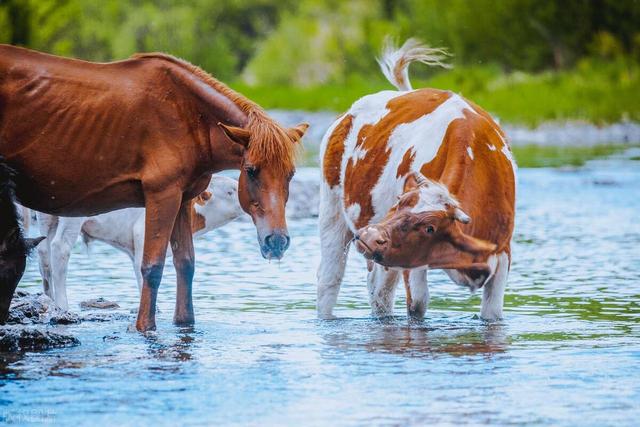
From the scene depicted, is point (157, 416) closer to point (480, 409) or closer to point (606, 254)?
point (480, 409)

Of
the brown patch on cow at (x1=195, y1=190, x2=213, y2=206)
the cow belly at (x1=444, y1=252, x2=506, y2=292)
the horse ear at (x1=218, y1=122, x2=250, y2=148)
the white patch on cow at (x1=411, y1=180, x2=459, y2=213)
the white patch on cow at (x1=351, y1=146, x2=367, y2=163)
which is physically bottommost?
the cow belly at (x1=444, y1=252, x2=506, y2=292)

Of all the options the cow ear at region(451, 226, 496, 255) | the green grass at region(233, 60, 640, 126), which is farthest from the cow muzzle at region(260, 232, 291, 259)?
the green grass at region(233, 60, 640, 126)

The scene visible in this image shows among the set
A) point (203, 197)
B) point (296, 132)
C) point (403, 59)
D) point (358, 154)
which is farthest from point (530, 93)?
point (296, 132)

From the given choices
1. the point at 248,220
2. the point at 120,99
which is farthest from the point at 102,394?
the point at 248,220

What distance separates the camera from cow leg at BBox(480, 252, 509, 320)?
935 centimetres

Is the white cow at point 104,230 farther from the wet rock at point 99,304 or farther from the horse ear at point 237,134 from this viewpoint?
the horse ear at point 237,134

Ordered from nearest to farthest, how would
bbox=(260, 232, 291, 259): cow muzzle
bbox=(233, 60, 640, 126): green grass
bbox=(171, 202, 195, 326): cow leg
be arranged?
bbox=(260, 232, 291, 259): cow muzzle < bbox=(171, 202, 195, 326): cow leg < bbox=(233, 60, 640, 126): green grass

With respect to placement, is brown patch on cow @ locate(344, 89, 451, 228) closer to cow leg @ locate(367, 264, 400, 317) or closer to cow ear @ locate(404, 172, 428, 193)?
cow leg @ locate(367, 264, 400, 317)

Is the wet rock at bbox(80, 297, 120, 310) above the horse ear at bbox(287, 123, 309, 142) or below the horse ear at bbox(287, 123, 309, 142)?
below

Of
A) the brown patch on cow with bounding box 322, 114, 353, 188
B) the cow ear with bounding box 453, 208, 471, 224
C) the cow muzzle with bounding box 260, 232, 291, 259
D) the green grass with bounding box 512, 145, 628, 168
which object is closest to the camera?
the cow ear with bounding box 453, 208, 471, 224

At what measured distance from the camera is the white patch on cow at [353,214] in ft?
32.8

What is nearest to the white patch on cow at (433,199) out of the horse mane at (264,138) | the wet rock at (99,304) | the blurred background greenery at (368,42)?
the horse mane at (264,138)

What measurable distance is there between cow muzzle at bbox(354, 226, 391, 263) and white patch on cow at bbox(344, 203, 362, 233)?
1272 millimetres

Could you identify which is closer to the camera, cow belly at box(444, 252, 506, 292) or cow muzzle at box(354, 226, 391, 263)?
cow muzzle at box(354, 226, 391, 263)
